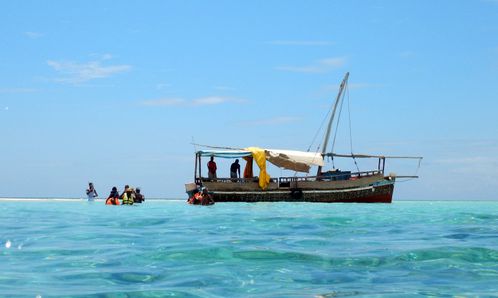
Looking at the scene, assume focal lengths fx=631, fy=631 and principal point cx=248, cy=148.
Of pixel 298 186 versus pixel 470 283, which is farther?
pixel 298 186

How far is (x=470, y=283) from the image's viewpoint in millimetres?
7930

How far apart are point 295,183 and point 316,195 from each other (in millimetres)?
1583

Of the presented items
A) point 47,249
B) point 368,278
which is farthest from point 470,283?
point 47,249

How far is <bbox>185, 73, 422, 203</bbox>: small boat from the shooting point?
40250 millimetres

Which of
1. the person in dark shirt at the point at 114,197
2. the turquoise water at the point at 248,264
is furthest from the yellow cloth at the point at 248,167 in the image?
the turquoise water at the point at 248,264

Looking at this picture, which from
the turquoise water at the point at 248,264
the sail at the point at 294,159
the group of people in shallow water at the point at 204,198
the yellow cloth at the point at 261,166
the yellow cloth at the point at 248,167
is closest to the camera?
the turquoise water at the point at 248,264

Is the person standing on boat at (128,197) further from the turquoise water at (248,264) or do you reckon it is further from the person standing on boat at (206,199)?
the turquoise water at (248,264)

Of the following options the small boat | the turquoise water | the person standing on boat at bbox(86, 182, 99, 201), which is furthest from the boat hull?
the turquoise water

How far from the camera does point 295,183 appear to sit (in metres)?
41.5

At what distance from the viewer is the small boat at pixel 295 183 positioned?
4025 cm

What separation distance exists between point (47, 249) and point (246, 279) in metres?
4.89

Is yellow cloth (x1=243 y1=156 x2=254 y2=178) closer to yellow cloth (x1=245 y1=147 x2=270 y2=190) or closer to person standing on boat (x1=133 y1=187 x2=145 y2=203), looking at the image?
yellow cloth (x1=245 y1=147 x2=270 y2=190)

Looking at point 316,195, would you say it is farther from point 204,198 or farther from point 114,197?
point 114,197

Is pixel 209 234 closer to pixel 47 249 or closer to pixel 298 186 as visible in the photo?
pixel 47 249
